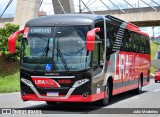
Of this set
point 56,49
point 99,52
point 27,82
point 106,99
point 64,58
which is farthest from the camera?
point 106,99

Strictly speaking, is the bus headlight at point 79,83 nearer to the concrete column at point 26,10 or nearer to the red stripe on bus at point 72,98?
the red stripe on bus at point 72,98

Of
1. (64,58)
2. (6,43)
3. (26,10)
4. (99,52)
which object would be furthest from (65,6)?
(64,58)

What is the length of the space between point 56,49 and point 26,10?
1573 inches

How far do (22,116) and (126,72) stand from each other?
8034 millimetres

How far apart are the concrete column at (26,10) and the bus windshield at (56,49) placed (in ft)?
125

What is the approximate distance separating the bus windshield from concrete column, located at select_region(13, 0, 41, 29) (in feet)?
125

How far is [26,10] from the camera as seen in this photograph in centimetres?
5319

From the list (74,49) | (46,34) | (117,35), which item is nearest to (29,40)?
(46,34)

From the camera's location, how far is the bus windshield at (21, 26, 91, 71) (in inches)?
545

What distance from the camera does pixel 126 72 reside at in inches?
766

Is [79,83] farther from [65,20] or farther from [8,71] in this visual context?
[8,71]

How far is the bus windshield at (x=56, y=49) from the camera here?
13.8m

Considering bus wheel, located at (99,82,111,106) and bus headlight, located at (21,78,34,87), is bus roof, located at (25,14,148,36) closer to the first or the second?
bus headlight, located at (21,78,34,87)

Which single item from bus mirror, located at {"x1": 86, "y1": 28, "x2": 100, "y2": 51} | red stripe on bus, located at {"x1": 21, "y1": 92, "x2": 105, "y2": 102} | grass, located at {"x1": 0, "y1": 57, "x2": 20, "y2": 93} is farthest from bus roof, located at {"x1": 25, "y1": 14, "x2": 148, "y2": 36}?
grass, located at {"x1": 0, "y1": 57, "x2": 20, "y2": 93}
